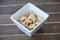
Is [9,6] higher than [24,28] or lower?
higher

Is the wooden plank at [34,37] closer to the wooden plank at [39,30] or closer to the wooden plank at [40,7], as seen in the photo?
the wooden plank at [39,30]

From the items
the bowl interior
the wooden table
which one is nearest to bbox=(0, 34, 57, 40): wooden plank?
the wooden table

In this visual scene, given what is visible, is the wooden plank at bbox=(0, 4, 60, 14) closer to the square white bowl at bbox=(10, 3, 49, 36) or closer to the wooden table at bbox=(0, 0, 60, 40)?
the wooden table at bbox=(0, 0, 60, 40)

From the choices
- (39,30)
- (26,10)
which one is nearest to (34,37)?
(39,30)

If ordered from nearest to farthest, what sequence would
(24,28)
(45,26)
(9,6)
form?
(24,28), (45,26), (9,6)

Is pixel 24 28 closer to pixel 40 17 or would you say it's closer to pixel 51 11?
pixel 40 17

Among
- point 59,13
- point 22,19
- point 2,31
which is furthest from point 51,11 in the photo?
point 2,31

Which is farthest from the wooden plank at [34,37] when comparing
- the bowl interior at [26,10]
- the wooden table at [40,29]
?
the bowl interior at [26,10]

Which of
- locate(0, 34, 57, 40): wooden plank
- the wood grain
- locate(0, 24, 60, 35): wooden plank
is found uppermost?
the wood grain

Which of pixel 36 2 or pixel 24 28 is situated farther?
pixel 36 2
